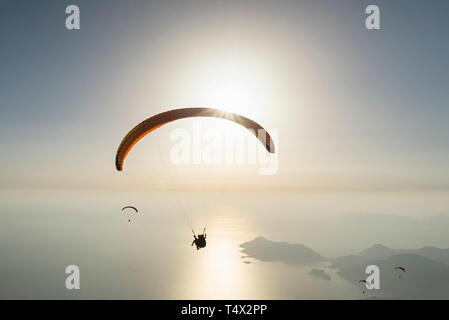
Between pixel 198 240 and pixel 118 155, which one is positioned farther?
pixel 198 240
